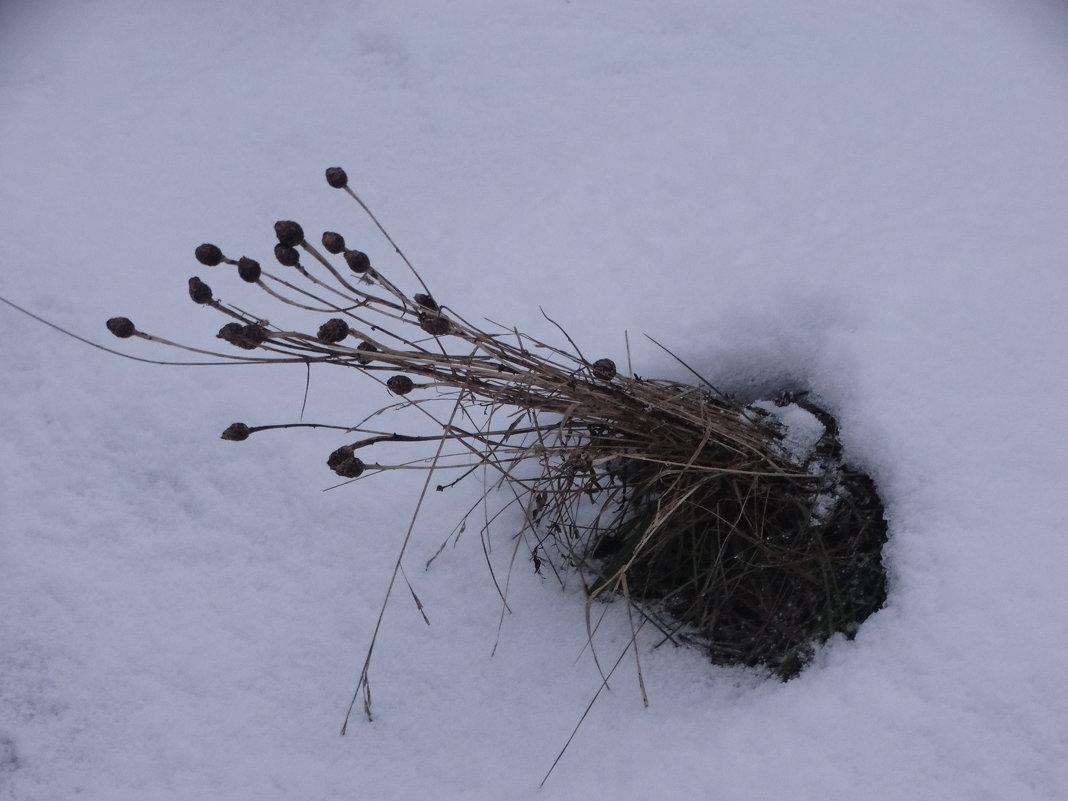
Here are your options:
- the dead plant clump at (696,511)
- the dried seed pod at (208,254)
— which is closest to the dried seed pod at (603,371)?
the dead plant clump at (696,511)

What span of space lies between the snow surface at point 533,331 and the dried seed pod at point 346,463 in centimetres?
38

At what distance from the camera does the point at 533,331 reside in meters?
1.18

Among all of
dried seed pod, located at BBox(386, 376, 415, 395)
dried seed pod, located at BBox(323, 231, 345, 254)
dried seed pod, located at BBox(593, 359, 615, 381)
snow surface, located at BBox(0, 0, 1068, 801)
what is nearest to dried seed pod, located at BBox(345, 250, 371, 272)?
dried seed pod, located at BBox(323, 231, 345, 254)

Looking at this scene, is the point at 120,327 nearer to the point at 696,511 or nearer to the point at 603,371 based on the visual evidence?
the point at 603,371

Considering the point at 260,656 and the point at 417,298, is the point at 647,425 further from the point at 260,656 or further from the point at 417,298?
the point at 260,656

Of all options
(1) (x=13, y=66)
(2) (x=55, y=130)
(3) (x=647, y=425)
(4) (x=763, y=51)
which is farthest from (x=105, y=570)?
(4) (x=763, y=51)

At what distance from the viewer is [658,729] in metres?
0.95

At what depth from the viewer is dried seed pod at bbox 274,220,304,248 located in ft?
2.28

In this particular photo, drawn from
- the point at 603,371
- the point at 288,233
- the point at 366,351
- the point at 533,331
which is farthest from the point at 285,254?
the point at 533,331

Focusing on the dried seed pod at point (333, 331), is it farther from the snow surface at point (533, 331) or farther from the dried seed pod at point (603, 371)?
the snow surface at point (533, 331)

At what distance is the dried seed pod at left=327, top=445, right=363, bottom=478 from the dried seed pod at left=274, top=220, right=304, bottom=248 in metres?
0.19

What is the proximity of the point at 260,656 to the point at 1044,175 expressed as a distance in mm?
1266

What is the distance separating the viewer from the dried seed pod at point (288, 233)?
2.28 ft

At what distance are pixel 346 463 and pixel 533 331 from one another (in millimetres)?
507
